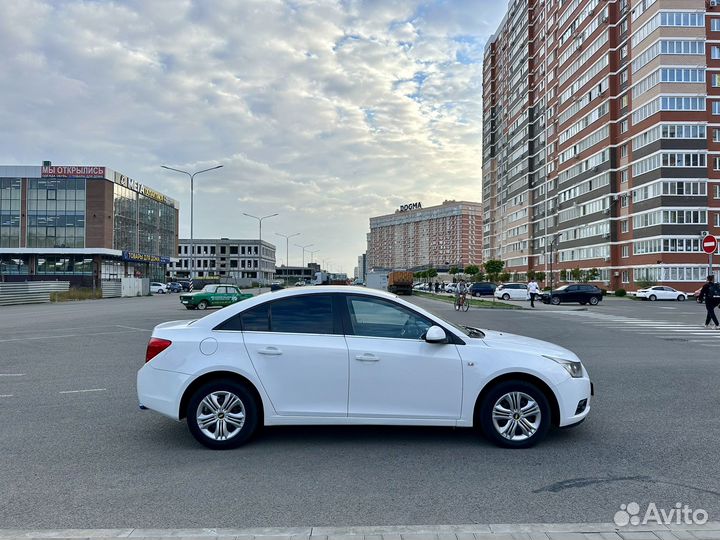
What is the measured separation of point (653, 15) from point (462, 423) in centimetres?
6758

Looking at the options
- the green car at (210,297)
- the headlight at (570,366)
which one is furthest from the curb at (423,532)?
the green car at (210,297)

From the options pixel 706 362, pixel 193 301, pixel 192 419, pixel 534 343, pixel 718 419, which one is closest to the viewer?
pixel 192 419

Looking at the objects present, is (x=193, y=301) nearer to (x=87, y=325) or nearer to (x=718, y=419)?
(x=87, y=325)

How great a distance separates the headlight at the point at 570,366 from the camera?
5555 millimetres

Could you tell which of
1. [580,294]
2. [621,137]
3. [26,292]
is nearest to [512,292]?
[580,294]

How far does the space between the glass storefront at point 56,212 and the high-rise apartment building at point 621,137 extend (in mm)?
68066

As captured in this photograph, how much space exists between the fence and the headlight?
42.3 meters

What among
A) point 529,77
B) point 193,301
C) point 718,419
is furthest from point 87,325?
point 529,77

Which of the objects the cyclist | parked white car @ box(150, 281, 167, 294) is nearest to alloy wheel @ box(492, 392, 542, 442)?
the cyclist

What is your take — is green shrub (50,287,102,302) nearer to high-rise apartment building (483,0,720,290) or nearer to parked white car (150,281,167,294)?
parked white car (150,281,167,294)

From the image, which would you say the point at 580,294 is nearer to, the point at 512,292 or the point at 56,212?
the point at 512,292

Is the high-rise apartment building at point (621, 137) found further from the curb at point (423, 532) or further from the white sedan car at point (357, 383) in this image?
the curb at point (423, 532)

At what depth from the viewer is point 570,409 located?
549 centimetres

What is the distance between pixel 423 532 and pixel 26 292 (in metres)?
45.3
